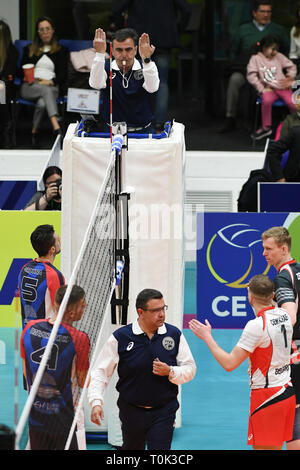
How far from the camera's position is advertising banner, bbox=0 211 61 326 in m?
11.2

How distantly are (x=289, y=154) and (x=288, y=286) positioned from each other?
6.15 m

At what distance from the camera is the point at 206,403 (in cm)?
938

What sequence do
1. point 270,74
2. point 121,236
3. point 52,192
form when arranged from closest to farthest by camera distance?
point 121,236 < point 52,192 < point 270,74

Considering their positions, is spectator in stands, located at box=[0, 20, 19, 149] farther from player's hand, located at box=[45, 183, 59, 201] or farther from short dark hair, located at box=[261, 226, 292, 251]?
short dark hair, located at box=[261, 226, 292, 251]

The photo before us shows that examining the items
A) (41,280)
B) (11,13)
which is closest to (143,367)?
(41,280)

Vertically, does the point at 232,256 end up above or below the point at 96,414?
above

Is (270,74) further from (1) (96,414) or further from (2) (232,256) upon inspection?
(1) (96,414)

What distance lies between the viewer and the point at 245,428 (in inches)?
342

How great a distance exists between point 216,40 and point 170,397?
11814 mm

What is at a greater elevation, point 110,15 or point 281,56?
point 110,15

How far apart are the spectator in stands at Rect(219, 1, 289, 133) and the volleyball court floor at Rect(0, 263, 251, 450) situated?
230 inches

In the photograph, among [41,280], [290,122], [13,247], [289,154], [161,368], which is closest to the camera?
[161,368]
